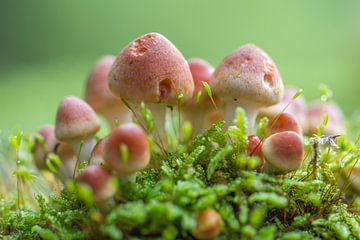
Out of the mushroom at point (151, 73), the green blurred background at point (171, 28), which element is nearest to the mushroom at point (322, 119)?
the mushroom at point (151, 73)

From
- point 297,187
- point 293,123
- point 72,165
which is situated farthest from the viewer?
point 72,165

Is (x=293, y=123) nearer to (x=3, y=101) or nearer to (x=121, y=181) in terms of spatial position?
(x=121, y=181)

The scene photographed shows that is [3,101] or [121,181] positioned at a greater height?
[121,181]

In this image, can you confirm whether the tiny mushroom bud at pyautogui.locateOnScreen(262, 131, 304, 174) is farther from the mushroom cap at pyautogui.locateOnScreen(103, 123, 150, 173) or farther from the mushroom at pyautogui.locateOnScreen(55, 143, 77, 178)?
the mushroom at pyautogui.locateOnScreen(55, 143, 77, 178)

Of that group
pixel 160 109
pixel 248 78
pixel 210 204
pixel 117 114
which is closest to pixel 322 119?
pixel 248 78

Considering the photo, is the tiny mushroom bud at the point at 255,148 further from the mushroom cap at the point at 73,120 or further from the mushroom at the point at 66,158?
the mushroom at the point at 66,158

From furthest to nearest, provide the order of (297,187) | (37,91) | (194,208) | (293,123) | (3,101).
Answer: (37,91)
(3,101)
(293,123)
(297,187)
(194,208)

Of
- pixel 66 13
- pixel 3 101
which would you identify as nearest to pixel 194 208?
pixel 3 101
